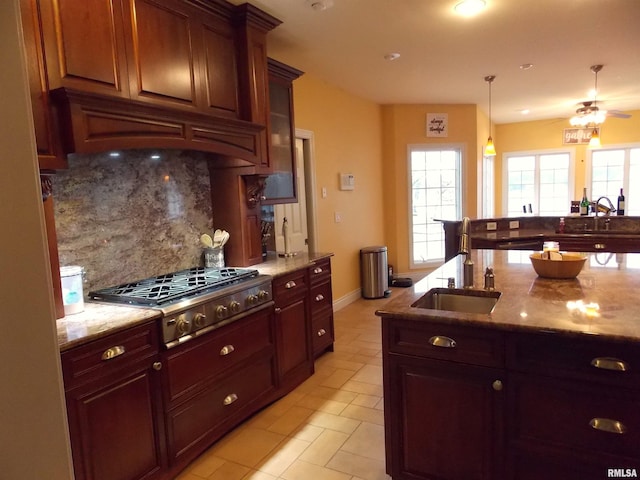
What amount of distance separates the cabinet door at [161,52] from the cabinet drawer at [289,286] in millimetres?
1267

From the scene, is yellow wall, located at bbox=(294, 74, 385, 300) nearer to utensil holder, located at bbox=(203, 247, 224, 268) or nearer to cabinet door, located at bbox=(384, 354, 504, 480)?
utensil holder, located at bbox=(203, 247, 224, 268)

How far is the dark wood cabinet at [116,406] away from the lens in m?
1.66

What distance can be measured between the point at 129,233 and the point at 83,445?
1.22m

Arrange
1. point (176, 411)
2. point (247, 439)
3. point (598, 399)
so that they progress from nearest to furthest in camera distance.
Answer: point (598, 399)
point (176, 411)
point (247, 439)

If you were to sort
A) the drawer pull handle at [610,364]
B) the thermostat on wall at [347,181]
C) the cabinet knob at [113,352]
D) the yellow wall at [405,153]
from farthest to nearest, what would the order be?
the yellow wall at [405,153]
the thermostat on wall at [347,181]
the cabinet knob at [113,352]
the drawer pull handle at [610,364]

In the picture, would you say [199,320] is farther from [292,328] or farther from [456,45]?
[456,45]

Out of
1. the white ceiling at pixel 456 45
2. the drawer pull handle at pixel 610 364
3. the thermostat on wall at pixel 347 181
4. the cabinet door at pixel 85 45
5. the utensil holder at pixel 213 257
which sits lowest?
the drawer pull handle at pixel 610 364

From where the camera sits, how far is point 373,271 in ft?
18.0

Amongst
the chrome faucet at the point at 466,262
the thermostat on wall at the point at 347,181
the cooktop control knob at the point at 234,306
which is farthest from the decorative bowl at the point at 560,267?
the thermostat on wall at the point at 347,181

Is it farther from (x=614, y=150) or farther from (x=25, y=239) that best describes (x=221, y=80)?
(x=614, y=150)

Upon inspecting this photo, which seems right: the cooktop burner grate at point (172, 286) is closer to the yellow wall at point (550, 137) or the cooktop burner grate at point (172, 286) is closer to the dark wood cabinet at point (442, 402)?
the dark wood cabinet at point (442, 402)

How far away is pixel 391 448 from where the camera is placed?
1881 millimetres

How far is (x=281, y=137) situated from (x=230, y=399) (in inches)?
81.7

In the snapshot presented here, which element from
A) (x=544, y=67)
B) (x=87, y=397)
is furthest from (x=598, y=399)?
(x=544, y=67)
